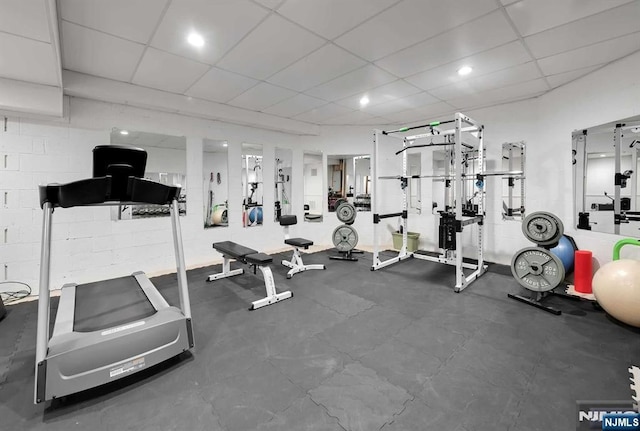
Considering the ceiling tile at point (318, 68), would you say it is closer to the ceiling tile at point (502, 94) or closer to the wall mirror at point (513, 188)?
the ceiling tile at point (502, 94)

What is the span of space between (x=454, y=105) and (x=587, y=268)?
Result: 297 cm

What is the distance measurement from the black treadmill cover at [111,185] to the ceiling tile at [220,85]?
1.85 m

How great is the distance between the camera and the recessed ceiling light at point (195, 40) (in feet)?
8.24

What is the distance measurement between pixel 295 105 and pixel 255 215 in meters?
2.34

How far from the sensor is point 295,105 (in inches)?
181

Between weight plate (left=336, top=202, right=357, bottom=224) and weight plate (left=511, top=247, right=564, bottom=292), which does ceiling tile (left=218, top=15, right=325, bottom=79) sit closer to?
weight plate (left=336, top=202, right=357, bottom=224)

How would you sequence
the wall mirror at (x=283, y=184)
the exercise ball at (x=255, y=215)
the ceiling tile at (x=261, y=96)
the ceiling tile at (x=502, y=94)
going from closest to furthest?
the ceiling tile at (x=502, y=94) → the ceiling tile at (x=261, y=96) → the exercise ball at (x=255, y=215) → the wall mirror at (x=283, y=184)

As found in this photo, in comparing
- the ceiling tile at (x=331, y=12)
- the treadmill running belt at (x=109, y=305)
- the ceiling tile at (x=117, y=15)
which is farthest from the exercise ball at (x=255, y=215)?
the ceiling tile at (x=331, y=12)

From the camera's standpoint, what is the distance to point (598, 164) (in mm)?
3783

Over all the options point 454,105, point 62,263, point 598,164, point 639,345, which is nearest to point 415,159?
point 454,105

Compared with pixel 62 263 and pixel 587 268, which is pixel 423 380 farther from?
pixel 62 263

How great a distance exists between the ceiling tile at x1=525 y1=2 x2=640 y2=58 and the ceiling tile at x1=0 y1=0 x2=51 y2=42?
3925 millimetres

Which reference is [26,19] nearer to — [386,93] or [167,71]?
[167,71]

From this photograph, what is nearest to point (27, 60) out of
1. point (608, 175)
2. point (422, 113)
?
point (422, 113)
